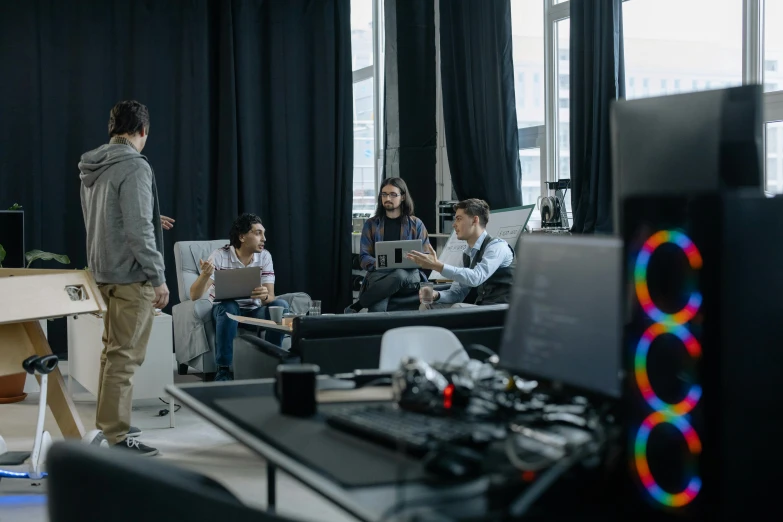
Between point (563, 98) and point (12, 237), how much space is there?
369 centimetres

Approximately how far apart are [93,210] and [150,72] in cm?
337

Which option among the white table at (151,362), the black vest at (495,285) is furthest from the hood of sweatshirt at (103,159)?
the black vest at (495,285)

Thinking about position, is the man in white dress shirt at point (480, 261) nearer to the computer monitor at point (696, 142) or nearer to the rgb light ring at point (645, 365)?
the computer monitor at point (696, 142)

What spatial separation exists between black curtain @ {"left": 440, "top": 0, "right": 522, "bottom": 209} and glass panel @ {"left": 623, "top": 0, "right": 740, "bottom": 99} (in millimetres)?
1061

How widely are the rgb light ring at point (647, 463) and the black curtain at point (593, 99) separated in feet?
13.7

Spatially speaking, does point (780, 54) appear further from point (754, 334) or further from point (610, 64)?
point (754, 334)

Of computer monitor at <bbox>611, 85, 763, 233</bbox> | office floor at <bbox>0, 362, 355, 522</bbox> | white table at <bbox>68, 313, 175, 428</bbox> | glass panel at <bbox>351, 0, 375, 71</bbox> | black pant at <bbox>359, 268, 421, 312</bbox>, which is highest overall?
glass panel at <bbox>351, 0, 375, 71</bbox>

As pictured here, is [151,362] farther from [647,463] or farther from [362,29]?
[362,29]

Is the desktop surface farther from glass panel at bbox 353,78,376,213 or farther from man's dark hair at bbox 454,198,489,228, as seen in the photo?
glass panel at bbox 353,78,376,213

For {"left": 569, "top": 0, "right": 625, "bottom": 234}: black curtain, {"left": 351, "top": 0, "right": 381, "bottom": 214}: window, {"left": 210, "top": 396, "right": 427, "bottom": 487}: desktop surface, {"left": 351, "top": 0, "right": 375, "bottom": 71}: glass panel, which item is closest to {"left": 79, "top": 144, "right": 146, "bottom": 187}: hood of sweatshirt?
{"left": 210, "top": 396, "right": 427, "bottom": 487}: desktop surface

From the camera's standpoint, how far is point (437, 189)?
7219 mm

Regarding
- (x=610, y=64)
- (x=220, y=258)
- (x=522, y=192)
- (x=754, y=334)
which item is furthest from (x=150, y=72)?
(x=754, y=334)

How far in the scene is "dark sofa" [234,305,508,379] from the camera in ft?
11.3

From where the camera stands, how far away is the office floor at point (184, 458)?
10.5 feet
